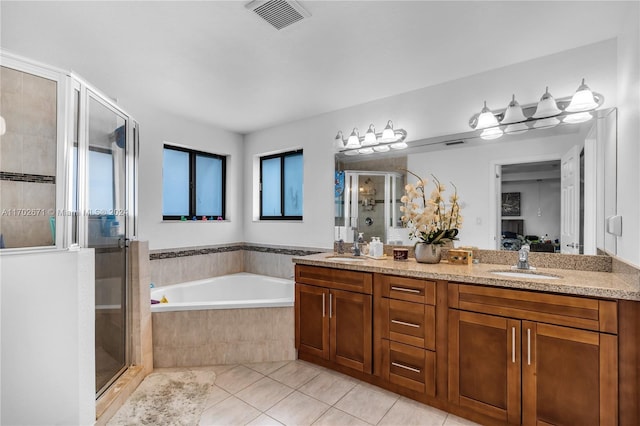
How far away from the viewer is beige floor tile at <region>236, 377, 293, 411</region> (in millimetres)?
2076

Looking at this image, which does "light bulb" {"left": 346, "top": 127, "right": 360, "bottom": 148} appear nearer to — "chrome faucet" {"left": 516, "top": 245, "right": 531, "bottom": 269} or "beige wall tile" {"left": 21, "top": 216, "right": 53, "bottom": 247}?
"chrome faucet" {"left": 516, "top": 245, "right": 531, "bottom": 269}

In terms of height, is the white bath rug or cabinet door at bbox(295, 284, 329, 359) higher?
cabinet door at bbox(295, 284, 329, 359)

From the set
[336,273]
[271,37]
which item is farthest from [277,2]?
[336,273]

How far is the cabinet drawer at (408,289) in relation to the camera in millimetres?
2014

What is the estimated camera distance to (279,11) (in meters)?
1.72

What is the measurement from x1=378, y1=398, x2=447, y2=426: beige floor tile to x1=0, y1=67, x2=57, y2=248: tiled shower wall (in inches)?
84.9

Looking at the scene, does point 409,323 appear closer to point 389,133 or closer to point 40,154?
point 389,133

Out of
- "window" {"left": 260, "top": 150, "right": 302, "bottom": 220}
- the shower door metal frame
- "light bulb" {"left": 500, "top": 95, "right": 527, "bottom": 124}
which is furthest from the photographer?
"window" {"left": 260, "top": 150, "right": 302, "bottom": 220}

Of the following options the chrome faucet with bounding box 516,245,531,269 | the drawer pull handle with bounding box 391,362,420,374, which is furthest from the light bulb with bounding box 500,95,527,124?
the drawer pull handle with bounding box 391,362,420,374

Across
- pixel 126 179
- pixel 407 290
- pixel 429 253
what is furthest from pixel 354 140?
pixel 126 179

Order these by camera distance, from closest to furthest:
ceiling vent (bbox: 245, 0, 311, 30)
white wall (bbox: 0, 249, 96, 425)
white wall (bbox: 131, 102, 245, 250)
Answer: white wall (bbox: 0, 249, 96, 425), ceiling vent (bbox: 245, 0, 311, 30), white wall (bbox: 131, 102, 245, 250)

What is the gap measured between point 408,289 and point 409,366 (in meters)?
0.51

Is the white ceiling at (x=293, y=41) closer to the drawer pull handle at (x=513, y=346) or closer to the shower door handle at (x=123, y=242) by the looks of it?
the shower door handle at (x=123, y=242)

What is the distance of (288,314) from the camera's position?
2709 millimetres
